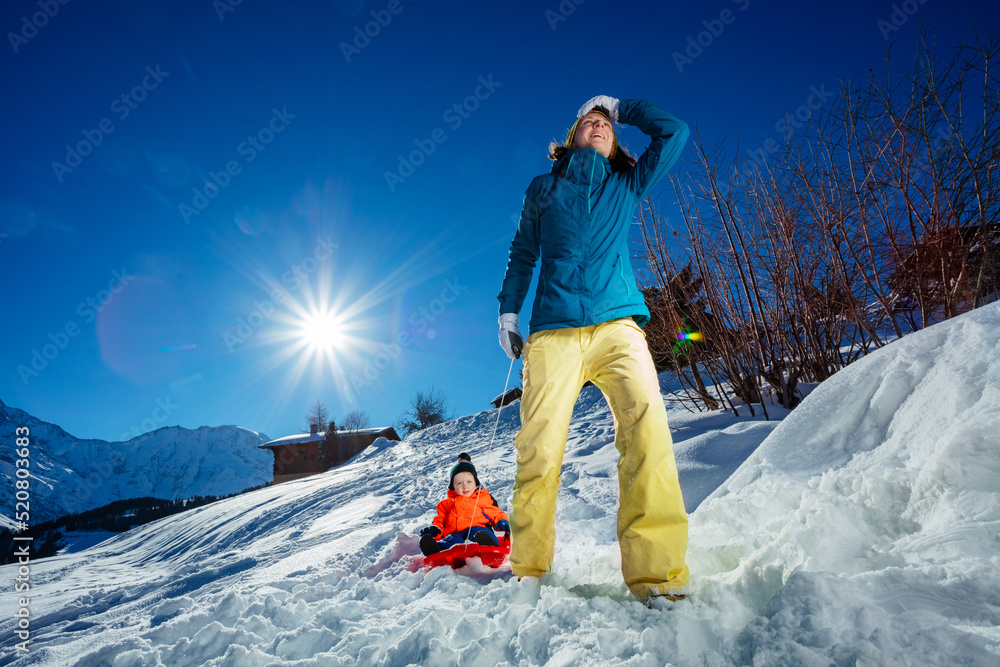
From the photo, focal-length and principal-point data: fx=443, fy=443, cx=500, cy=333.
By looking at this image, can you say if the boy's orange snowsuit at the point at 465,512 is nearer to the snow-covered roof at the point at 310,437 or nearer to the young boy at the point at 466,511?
the young boy at the point at 466,511

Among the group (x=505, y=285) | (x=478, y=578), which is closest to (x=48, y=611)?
(x=478, y=578)

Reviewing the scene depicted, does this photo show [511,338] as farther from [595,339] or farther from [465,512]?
[465,512]

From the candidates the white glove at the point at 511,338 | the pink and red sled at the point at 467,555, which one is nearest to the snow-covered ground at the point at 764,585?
the pink and red sled at the point at 467,555

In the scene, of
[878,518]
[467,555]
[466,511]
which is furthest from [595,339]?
[466,511]

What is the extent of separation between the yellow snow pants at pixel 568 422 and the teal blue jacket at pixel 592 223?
8 centimetres

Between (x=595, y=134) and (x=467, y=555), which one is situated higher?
(x=595, y=134)

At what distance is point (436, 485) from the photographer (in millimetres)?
5723

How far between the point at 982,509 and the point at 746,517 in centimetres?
82

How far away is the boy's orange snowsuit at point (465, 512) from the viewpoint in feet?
10.8

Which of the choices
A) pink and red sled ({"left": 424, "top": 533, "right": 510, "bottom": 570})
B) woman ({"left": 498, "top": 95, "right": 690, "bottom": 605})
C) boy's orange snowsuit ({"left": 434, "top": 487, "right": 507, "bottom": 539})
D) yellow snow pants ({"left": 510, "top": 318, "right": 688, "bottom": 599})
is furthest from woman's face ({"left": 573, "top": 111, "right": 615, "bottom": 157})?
boy's orange snowsuit ({"left": 434, "top": 487, "right": 507, "bottom": 539})

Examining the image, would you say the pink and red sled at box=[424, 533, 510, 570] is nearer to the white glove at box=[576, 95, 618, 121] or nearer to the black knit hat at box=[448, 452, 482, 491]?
the black knit hat at box=[448, 452, 482, 491]

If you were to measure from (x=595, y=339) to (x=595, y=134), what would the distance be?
941 millimetres

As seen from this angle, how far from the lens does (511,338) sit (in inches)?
79.4

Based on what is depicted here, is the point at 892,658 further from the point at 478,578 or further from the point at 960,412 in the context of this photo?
the point at 478,578
